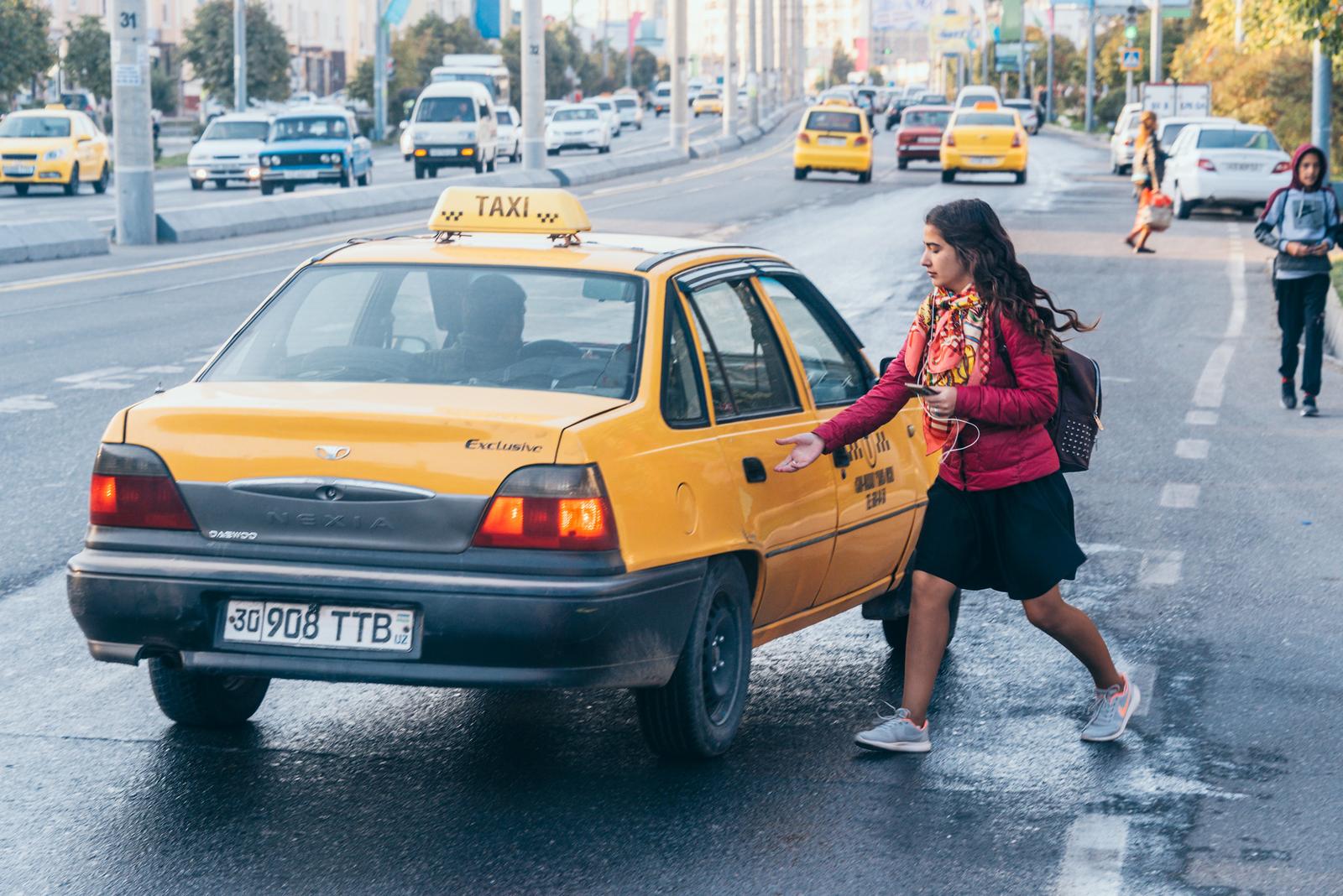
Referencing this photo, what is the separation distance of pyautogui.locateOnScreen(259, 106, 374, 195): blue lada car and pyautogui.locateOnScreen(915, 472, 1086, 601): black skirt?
120 feet

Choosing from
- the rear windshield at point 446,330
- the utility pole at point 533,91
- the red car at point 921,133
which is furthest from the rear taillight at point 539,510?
the red car at point 921,133

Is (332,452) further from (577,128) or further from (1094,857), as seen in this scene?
(577,128)

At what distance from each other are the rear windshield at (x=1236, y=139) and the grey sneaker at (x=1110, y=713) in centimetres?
2854

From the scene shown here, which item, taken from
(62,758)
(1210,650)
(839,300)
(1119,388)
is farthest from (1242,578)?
(839,300)

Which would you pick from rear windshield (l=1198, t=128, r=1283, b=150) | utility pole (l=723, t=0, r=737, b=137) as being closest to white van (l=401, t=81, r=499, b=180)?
rear windshield (l=1198, t=128, r=1283, b=150)

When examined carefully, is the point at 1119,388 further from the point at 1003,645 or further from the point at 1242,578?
the point at 1003,645

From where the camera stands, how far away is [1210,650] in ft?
22.3

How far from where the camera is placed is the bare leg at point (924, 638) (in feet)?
18.3

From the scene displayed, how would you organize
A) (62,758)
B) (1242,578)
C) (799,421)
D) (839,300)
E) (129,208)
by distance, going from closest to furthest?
(62,758) → (799,421) → (1242,578) → (839,300) → (129,208)

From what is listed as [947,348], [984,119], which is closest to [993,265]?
[947,348]

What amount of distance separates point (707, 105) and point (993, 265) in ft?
368

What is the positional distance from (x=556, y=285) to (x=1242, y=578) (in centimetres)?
361

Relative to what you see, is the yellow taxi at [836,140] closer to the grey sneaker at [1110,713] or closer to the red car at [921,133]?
the red car at [921,133]

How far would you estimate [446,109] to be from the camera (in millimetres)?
47812
